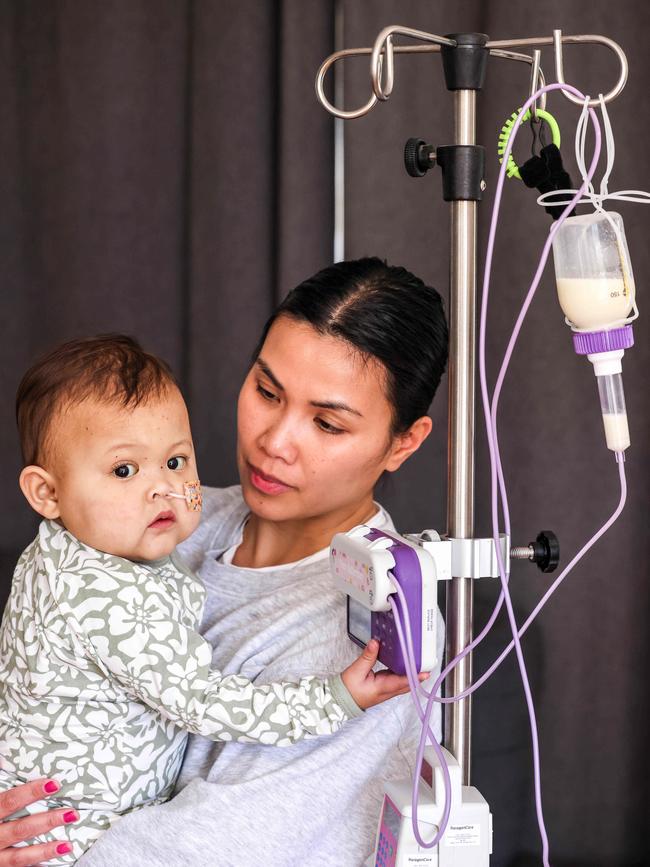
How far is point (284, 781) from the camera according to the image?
3.94ft

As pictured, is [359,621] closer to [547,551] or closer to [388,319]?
[547,551]

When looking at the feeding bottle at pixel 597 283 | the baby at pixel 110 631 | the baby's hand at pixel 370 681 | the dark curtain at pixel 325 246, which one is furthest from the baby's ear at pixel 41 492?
the dark curtain at pixel 325 246

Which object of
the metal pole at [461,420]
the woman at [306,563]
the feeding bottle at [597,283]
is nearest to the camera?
the feeding bottle at [597,283]

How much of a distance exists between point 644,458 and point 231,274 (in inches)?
35.3

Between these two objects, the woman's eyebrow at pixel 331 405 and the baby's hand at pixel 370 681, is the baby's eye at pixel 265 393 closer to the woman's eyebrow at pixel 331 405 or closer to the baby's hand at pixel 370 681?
the woman's eyebrow at pixel 331 405

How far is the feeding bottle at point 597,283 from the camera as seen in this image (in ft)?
3.21

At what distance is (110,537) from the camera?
48.3 inches

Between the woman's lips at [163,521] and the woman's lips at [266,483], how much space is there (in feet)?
0.65

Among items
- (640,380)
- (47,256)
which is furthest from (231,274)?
(640,380)

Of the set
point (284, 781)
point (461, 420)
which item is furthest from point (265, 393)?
point (284, 781)

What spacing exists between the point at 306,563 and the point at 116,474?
343 mm

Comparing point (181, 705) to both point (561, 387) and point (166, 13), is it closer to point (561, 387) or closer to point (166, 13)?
point (561, 387)

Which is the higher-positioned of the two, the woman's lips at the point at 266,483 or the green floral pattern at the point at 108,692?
the woman's lips at the point at 266,483

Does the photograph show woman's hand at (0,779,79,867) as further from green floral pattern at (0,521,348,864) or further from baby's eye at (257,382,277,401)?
baby's eye at (257,382,277,401)
